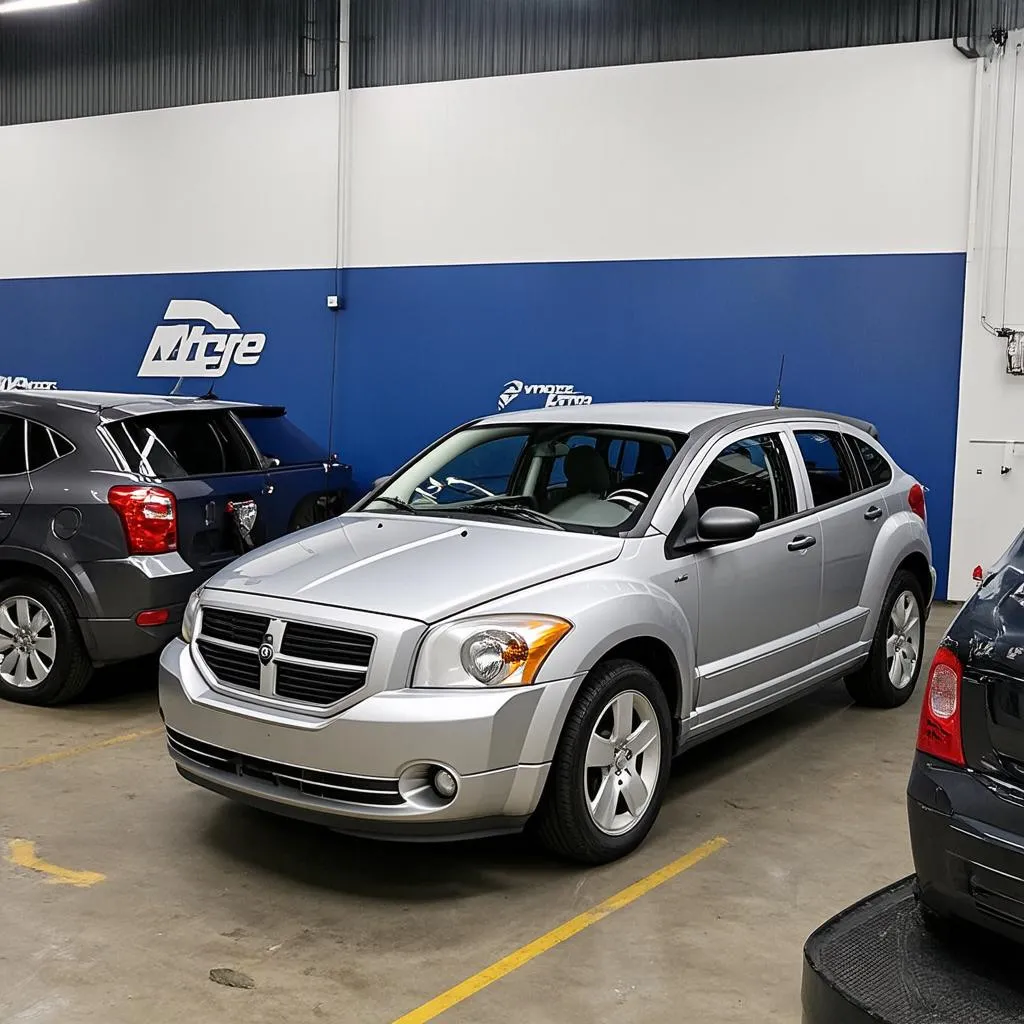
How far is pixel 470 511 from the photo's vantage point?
4828 mm

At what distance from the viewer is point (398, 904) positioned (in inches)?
153

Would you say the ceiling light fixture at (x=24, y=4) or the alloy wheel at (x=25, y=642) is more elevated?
the ceiling light fixture at (x=24, y=4)

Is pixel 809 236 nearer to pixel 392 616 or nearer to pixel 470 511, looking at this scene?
pixel 470 511

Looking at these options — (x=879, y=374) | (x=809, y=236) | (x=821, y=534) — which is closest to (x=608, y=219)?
(x=809, y=236)

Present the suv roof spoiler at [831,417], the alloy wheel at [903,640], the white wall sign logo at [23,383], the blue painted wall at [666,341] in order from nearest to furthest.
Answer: the suv roof spoiler at [831,417] < the alloy wheel at [903,640] < the blue painted wall at [666,341] < the white wall sign logo at [23,383]

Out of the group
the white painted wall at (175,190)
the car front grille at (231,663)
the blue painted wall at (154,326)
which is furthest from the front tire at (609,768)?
the white painted wall at (175,190)

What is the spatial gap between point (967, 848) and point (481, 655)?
1.64 metres

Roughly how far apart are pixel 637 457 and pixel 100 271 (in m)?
9.31

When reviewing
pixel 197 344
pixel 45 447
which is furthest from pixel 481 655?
pixel 197 344

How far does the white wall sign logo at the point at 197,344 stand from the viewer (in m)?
11.8

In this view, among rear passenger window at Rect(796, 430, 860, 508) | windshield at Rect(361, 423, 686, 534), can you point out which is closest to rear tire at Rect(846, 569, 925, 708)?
rear passenger window at Rect(796, 430, 860, 508)

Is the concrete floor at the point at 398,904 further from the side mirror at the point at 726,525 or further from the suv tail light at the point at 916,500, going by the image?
the suv tail light at the point at 916,500

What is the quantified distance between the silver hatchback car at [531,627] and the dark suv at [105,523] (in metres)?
1.17

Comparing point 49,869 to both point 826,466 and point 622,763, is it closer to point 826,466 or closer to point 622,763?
point 622,763
